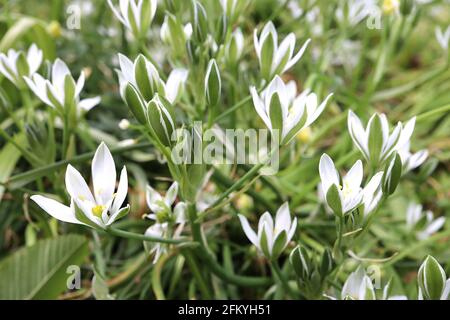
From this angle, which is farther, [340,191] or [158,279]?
[158,279]

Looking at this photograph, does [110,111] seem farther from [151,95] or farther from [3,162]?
[151,95]

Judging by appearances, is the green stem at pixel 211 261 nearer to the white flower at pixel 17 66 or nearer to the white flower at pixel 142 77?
the white flower at pixel 142 77

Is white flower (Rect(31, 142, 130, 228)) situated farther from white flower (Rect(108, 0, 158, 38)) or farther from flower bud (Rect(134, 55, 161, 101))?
white flower (Rect(108, 0, 158, 38))

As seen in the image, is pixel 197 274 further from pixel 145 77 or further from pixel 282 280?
pixel 145 77

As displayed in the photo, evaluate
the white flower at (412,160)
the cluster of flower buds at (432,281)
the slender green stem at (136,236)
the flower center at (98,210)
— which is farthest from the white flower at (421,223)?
the flower center at (98,210)

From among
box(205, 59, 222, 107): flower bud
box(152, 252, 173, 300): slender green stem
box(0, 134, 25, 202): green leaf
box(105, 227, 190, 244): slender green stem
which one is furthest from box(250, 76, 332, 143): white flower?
box(0, 134, 25, 202): green leaf

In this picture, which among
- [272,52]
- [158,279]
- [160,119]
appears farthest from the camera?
[158,279]

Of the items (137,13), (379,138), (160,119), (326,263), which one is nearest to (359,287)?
(326,263)

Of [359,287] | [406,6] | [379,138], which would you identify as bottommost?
[359,287]
